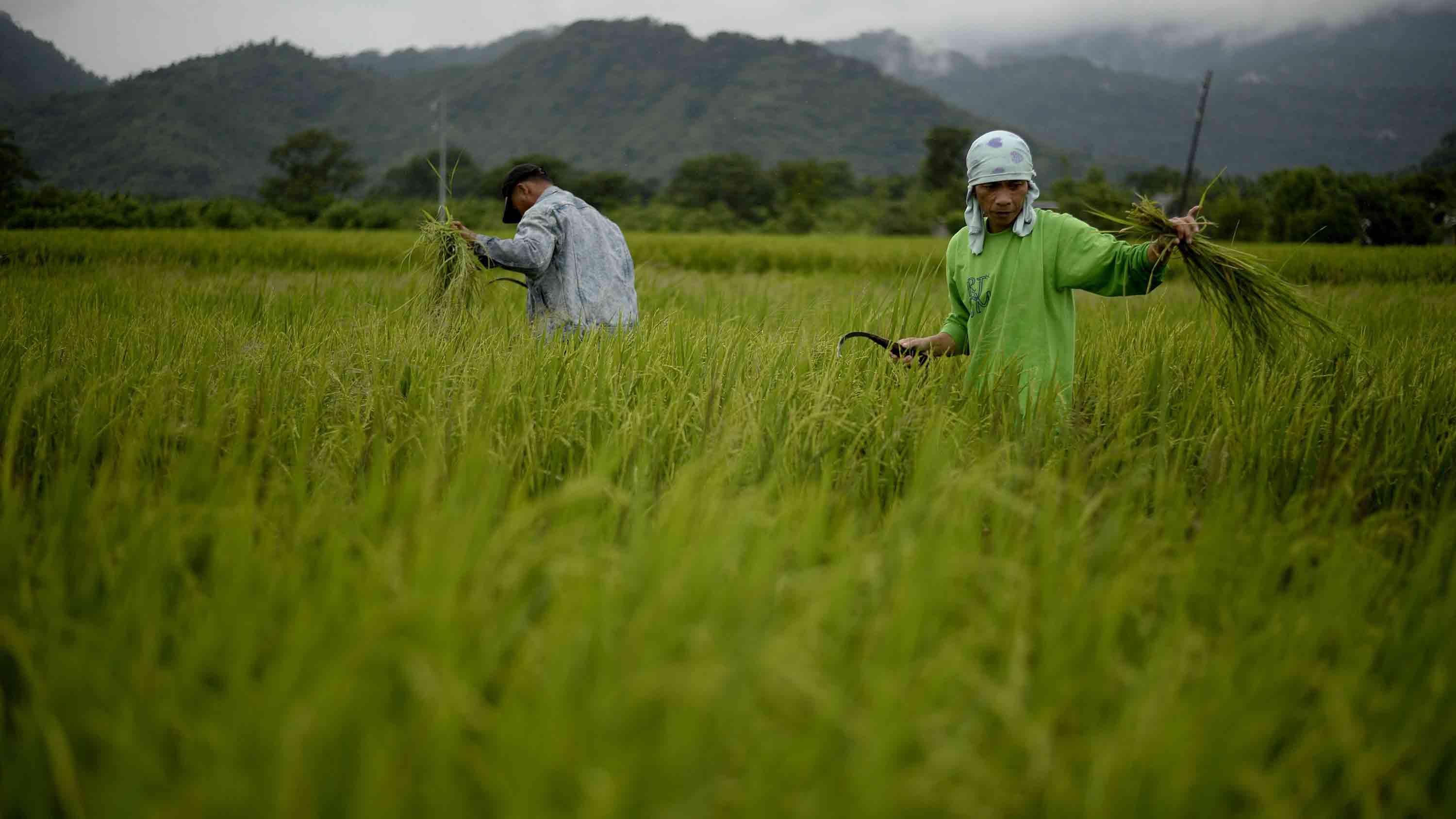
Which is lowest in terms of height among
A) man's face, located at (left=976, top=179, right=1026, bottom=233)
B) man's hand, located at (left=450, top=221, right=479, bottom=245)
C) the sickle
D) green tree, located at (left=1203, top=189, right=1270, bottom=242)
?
the sickle

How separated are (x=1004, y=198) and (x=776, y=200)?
53.5 meters

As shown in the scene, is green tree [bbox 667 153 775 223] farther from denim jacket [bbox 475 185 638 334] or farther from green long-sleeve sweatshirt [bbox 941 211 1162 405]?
green long-sleeve sweatshirt [bbox 941 211 1162 405]

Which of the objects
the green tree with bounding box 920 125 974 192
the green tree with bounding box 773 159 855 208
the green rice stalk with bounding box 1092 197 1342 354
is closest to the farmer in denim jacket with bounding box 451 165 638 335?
the green rice stalk with bounding box 1092 197 1342 354

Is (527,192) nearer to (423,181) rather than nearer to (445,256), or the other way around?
(445,256)

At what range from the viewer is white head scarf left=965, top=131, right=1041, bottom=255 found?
2.28 m

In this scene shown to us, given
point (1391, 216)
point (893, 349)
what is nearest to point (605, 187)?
point (1391, 216)

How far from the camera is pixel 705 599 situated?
3.40 feet

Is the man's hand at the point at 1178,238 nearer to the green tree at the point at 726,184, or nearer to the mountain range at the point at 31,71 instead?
the green tree at the point at 726,184

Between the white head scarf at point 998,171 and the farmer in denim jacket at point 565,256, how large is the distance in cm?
160

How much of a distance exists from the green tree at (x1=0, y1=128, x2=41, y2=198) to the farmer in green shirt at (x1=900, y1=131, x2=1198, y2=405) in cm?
3355

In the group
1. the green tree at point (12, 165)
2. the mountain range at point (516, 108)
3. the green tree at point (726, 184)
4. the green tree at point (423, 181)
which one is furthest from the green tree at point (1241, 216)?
the mountain range at point (516, 108)

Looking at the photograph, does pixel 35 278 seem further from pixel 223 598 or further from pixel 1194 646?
pixel 1194 646

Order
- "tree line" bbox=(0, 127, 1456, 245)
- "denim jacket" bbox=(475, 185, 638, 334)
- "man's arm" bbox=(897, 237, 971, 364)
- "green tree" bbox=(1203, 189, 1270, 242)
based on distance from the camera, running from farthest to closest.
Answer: "green tree" bbox=(1203, 189, 1270, 242) < "tree line" bbox=(0, 127, 1456, 245) < "denim jacket" bbox=(475, 185, 638, 334) < "man's arm" bbox=(897, 237, 971, 364)

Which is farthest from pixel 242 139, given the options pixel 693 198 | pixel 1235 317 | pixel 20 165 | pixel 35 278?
pixel 1235 317
